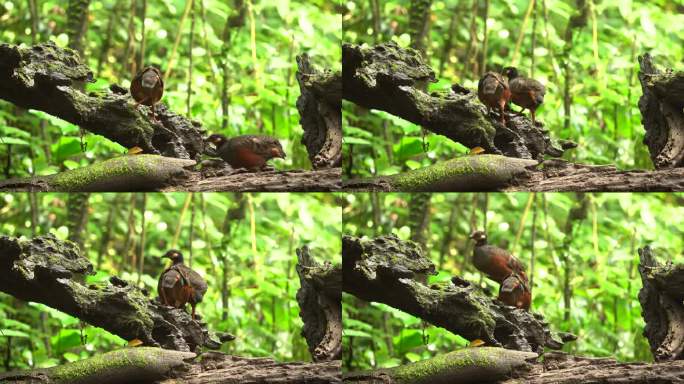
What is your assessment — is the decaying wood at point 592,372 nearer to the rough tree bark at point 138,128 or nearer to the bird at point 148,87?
the rough tree bark at point 138,128

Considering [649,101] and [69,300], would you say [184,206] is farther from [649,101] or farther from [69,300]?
[649,101]

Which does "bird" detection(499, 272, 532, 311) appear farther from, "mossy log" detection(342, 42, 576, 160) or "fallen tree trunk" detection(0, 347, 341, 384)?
"fallen tree trunk" detection(0, 347, 341, 384)

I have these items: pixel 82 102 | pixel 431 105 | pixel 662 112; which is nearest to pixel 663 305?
pixel 662 112

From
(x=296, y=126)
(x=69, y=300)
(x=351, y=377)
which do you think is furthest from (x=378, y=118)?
(x=69, y=300)

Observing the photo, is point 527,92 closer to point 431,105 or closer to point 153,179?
point 431,105

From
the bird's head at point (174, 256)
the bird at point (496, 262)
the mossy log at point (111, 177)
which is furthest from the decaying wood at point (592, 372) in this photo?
the mossy log at point (111, 177)

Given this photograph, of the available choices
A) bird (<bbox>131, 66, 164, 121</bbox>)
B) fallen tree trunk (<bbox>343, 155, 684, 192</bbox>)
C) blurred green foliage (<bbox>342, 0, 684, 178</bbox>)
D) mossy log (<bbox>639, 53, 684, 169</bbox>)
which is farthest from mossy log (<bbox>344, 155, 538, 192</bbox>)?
bird (<bbox>131, 66, 164, 121</bbox>)

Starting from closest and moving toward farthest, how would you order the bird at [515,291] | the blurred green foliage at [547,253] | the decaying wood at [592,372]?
the decaying wood at [592,372]
the bird at [515,291]
the blurred green foliage at [547,253]
